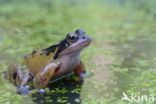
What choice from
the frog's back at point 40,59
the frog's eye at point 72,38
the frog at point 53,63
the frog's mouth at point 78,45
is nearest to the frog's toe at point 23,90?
the frog at point 53,63

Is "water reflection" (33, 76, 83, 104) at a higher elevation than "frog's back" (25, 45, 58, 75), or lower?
lower

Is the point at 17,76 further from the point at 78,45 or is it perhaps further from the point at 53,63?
the point at 78,45

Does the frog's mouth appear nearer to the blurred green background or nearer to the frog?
the frog

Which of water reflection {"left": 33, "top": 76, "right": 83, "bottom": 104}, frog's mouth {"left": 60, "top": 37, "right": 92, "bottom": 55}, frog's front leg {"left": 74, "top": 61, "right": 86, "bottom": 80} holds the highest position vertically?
frog's mouth {"left": 60, "top": 37, "right": 92, "bottom": 55}

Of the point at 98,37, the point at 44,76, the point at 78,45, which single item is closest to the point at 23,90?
the point at 44,76

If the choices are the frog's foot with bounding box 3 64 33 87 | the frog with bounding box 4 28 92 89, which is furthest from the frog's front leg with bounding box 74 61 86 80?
the frog's foot with bounding box 3 64 33 87

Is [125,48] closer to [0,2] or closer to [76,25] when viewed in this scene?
[76,25]

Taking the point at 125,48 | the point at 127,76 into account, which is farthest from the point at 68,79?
the point at 125,48

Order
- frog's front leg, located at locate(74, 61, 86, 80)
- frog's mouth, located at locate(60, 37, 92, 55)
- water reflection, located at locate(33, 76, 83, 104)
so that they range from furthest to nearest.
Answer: frog's front leg, located at locate(74, 61, 86, 80)
frog's mouth, located at locate(60, 37, 92, 55)
water reflection, located at locate(33, 76, 83, 104)

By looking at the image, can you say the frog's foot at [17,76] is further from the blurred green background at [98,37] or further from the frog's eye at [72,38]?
the frog's eye at [72,38]
